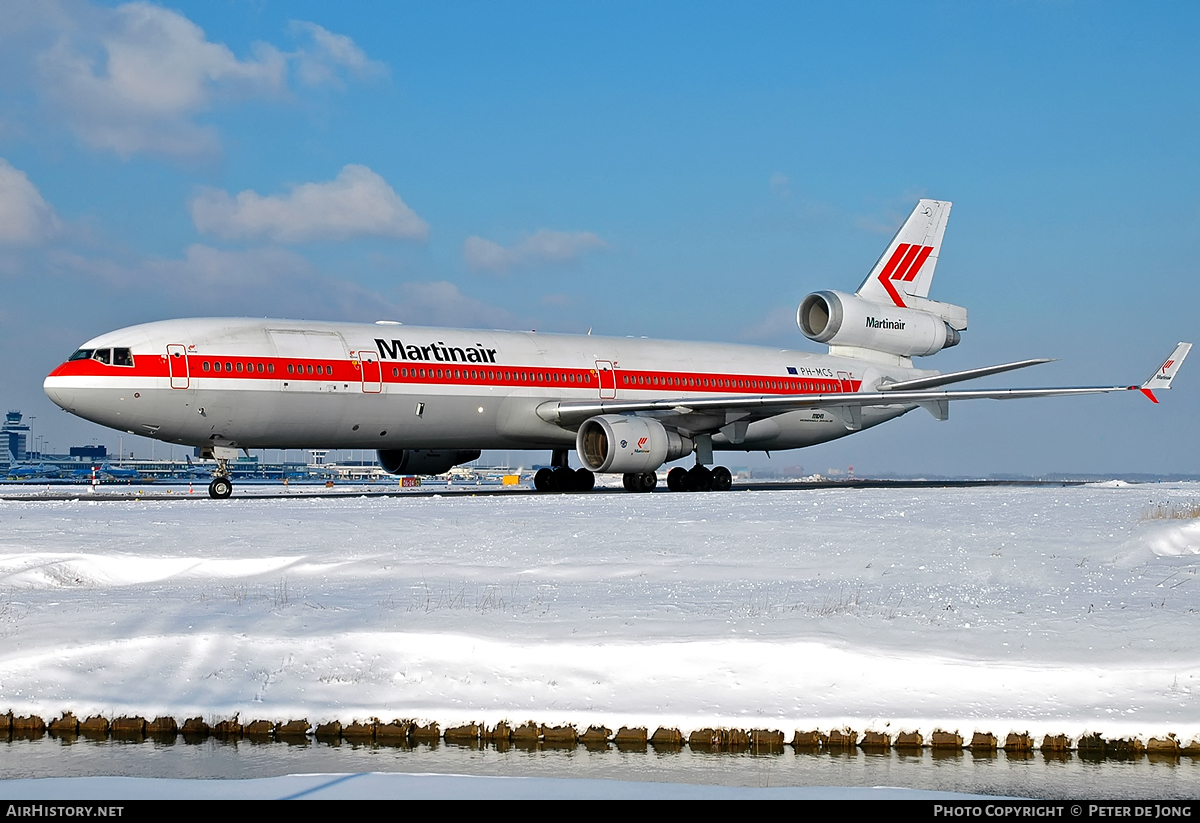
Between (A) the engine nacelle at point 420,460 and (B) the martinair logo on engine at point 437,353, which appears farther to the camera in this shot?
(A) the engine nacelle at point 420,460

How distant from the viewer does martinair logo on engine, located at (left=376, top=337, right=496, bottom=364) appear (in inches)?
1113

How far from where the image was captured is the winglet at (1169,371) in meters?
29.1

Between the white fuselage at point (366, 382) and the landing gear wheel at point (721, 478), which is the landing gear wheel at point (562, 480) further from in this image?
the landing gear wheel at point (721, 478)

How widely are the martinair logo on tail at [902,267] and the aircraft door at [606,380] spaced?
492 inches

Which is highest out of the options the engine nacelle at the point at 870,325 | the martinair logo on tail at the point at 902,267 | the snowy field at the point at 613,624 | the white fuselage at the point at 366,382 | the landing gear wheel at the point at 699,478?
the martinair logo on tail at the point at 902,267

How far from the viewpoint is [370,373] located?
2758 centimetres

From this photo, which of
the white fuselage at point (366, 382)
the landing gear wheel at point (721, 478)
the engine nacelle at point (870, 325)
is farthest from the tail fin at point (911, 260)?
the landing gear wheel at point (721, 478)

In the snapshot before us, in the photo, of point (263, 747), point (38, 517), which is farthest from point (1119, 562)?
point (38, 517)

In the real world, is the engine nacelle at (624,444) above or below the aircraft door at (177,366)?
below

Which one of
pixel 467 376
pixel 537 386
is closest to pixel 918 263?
pixel 537 386

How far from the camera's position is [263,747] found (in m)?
8.89

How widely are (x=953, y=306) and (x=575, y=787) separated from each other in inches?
1456

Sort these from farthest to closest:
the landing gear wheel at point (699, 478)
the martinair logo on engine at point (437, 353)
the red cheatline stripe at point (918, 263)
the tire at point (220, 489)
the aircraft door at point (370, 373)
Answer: the red cheatline stripe at point (918, 263), the landing gear wheel at point (699, 478), the martinair logo on engine at point (437, 353), the aircraft door at point (370, 373), the tire at point (220, 489)

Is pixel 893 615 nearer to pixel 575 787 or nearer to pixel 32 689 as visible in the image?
pixel 575 787
